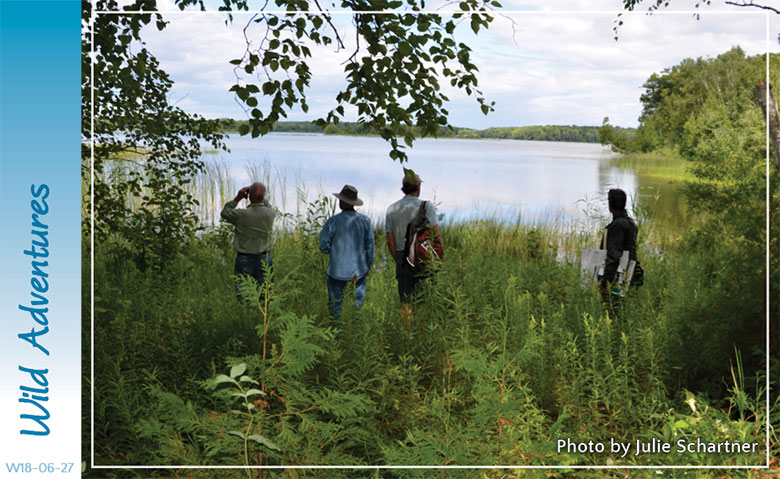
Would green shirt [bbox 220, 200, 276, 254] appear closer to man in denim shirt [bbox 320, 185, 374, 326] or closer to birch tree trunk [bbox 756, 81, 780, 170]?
man in denim shirt [bbox 320, 185, 374, 326]

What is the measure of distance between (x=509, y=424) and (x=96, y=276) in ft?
17.5

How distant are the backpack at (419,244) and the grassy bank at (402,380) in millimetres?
489

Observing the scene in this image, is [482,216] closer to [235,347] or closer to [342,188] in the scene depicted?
[342,188]

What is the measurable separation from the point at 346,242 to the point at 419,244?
29.4 inches

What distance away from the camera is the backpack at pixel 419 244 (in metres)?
6.04

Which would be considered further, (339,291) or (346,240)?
(339,291)

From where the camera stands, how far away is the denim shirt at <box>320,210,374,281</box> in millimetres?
6148

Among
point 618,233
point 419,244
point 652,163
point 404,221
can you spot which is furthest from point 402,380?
point 652,163

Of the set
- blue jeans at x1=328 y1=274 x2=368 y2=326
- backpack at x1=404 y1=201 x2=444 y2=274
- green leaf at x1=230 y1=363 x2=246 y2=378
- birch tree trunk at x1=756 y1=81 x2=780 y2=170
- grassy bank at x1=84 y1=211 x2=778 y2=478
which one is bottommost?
grassy bank at x1=84 y1=211 x2=778 y2=478

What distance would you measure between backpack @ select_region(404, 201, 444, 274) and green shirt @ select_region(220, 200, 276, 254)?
6.11ft

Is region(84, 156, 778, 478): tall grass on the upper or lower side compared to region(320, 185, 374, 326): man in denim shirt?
lower

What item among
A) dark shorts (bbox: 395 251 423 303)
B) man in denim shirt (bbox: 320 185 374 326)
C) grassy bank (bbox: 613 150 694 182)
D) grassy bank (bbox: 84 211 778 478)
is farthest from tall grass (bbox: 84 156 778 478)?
grassy bank (bbox: 613 150 694 182)

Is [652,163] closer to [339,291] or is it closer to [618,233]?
[618,233]

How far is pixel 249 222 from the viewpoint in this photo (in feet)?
23.5
